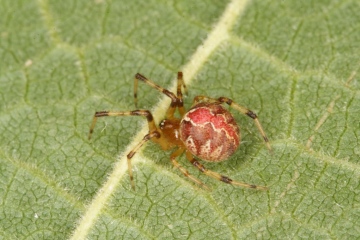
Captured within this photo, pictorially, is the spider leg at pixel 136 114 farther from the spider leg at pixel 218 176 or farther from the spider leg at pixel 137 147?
the spider leg at pixel 218 176

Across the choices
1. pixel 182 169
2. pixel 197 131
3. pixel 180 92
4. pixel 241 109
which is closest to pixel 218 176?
pixel 182 169

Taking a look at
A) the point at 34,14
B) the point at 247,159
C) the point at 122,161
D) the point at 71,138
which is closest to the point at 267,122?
the point at 247,159

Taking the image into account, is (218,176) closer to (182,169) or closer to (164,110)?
(182,169)

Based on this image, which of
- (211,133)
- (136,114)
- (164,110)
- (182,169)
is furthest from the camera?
(164,110)

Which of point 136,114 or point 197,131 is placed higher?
point 197,131

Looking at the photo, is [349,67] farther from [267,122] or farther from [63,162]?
[63,162]

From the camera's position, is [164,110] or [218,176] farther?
[164,110]

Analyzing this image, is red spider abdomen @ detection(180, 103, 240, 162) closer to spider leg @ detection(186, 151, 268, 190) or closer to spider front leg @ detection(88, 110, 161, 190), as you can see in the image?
spider leg @ detection(186, 151, 268, 190)
